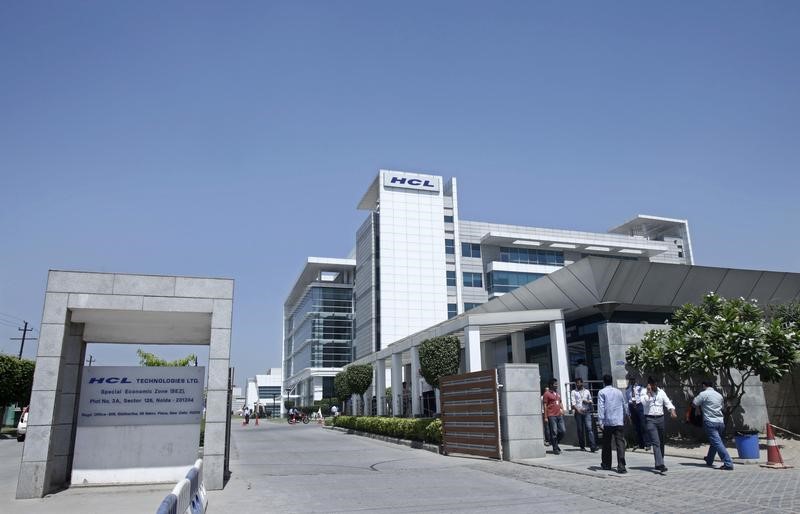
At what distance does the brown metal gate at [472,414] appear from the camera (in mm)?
13328

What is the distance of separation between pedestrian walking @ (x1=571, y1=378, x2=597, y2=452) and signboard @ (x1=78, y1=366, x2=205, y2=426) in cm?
878

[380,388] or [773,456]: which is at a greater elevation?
[380,388]

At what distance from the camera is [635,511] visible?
711 centimetres

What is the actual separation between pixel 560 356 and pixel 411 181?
1801 inches

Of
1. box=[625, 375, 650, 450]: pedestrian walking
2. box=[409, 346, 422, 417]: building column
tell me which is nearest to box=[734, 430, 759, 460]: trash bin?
box=[625, 375, 650, 450]: pedestrian walking

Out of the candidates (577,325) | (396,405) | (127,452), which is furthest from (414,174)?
(127,452)

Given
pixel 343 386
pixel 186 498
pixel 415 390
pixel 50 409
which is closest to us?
pixel 186 498

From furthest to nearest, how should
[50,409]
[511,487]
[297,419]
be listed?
[297,419] → [50,409] → [511,487]

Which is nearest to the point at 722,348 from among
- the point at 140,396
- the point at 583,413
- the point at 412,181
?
the point at 583,413

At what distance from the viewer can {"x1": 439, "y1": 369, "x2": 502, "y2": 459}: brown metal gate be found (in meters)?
13.3

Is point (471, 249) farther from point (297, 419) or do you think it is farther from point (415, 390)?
point (415, 390)

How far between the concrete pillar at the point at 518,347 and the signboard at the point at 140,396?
17.0 m

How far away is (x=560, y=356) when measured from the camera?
2025 centimetres

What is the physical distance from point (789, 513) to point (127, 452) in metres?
10.4
